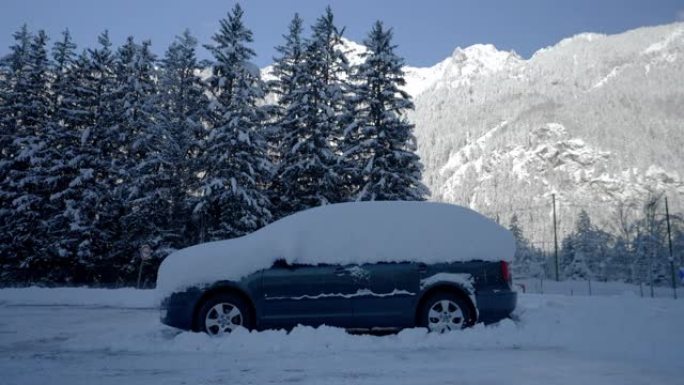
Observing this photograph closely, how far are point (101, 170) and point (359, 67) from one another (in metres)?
13.6

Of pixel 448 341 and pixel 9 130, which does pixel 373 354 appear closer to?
pixel 448 341

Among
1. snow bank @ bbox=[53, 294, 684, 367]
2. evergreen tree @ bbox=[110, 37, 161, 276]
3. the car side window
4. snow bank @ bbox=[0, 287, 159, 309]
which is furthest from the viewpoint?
evergreen tree @ bbox=[110, 37, 161, 276]

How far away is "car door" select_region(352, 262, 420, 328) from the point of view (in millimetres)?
5809

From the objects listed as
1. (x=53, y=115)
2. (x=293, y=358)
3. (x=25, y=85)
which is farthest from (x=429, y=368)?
(x=25, y=85)

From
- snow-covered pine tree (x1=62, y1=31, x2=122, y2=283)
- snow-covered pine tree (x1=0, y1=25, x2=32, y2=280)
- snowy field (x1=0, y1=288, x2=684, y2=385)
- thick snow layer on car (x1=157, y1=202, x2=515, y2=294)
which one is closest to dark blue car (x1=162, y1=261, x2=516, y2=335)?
thick snow layer on car (x1=157, y1=202, x2=515, y2=294)

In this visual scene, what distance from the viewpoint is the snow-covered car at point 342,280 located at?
579 cm

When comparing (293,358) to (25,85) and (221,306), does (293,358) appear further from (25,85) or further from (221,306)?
(25,85)

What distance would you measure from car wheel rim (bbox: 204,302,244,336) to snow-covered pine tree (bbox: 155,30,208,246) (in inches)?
563

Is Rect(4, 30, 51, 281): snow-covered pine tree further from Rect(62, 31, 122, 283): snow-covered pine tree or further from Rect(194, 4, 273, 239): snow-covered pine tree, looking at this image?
Rect(194, 4, 273, 239): snow-covered pine tree

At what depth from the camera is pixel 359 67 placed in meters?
21.8

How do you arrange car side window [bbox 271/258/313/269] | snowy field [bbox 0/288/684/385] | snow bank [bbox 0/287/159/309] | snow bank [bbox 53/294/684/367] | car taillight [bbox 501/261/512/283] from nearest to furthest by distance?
snowy field [bbox 0/288/684/385]
snow bank [bbox 53/294/684/367]
car side window [bbox 271/258/313/269]
car taillight [bbox 501/261/512/283]
snow bank [bbox 0/287/159/309]

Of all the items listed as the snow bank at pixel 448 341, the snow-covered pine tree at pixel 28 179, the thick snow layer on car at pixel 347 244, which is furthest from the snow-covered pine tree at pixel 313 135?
the snow bank at pixel 448 341

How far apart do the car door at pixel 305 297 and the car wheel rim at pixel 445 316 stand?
1086 millimetres

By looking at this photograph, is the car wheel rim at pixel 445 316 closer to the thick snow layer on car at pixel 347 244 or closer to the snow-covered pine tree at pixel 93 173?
the thick snow layer on car at pixel 347 244
